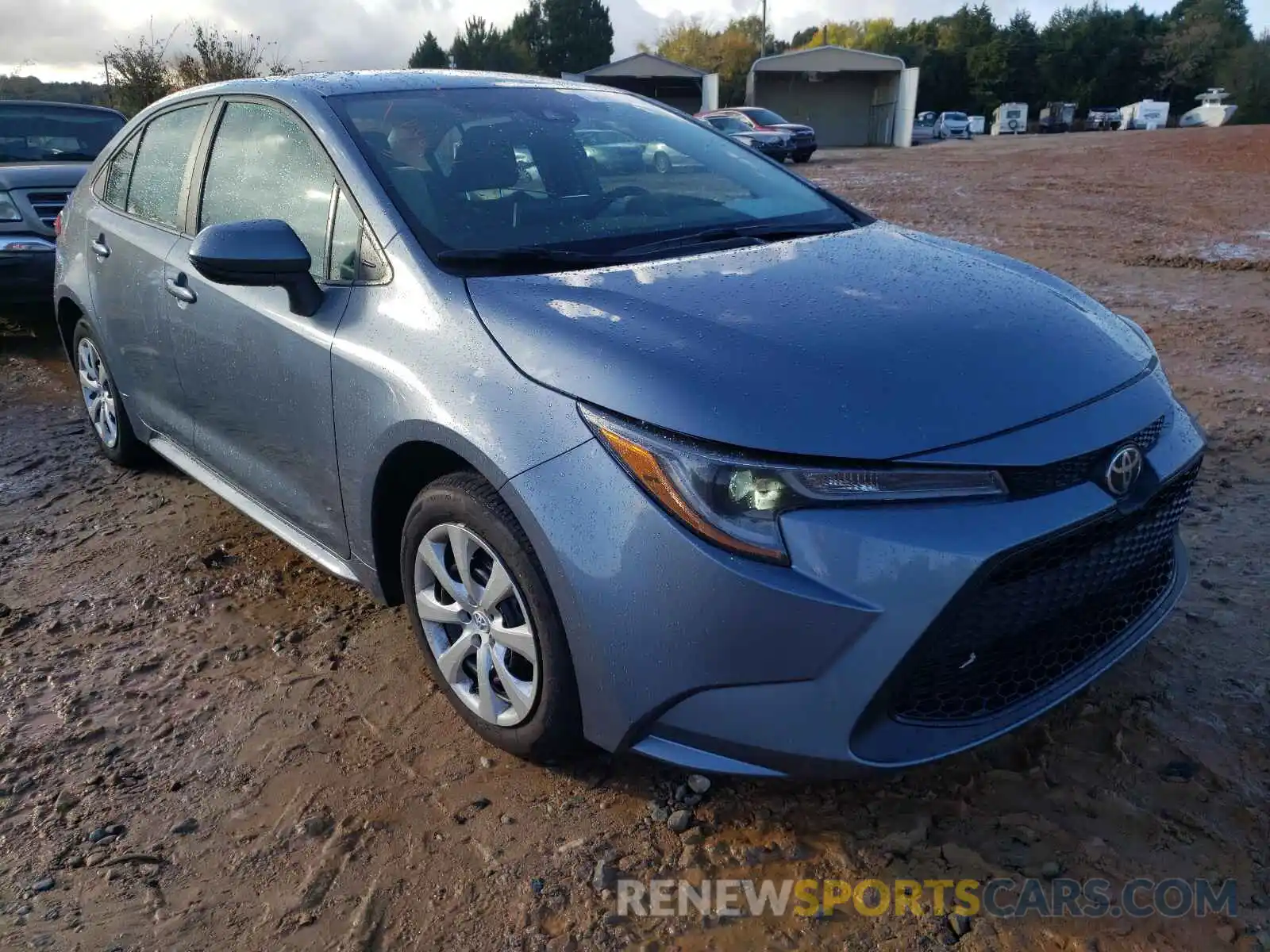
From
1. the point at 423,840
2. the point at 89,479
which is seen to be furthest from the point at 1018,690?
the point at 89,479

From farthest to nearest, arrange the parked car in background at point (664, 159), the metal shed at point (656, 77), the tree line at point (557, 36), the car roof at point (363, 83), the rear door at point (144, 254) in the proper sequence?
the tree line at point (557, 36) < the metal shed at point (656, 77) < the rear door at point (144, 254) < the parked car in background at point (664, 159) < the car roof at point (363, 83)

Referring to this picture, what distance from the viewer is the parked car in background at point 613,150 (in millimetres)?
3166

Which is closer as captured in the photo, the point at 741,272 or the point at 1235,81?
the point at 741,272

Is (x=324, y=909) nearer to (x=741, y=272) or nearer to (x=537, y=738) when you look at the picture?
(x=537, y=738)

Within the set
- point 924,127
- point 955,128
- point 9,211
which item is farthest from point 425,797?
point 924,127

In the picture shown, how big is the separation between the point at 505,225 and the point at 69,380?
505 centimetres

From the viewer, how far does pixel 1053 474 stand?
1.97 meters

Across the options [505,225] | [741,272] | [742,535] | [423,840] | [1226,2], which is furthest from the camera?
[1226,2]

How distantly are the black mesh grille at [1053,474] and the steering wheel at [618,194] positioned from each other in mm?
1481

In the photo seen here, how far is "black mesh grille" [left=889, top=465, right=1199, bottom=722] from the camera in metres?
1.91

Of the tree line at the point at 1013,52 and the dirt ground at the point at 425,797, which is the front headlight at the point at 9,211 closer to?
the dirt ground at the point at 425,797

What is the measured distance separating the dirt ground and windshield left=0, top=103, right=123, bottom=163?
19.1 ft

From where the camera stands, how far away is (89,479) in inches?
181

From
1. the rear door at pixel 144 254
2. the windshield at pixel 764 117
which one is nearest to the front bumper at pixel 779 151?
the windshield at pixel 764 117
